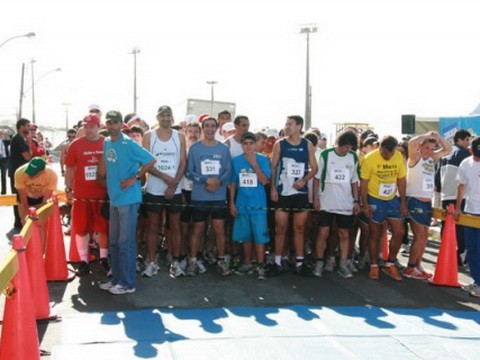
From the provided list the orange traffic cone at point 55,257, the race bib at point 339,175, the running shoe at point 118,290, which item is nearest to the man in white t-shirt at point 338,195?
the race bib at point 339,175

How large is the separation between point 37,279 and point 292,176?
3190 millimetres

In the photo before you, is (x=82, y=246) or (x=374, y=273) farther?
(x=374, y=273)

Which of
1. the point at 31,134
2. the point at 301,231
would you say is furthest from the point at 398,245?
the point at 31,134

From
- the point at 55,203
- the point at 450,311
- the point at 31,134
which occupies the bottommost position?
the point at 450,311

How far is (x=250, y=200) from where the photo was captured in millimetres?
6836

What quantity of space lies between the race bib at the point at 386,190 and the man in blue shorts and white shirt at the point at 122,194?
2.85 meters

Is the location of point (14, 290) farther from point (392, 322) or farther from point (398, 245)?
point (398, 245)

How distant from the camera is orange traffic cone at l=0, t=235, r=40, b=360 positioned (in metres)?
3.46

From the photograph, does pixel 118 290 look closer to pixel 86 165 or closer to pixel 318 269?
pixel 86 165

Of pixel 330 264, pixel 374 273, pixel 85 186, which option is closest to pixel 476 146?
pixel 374 273

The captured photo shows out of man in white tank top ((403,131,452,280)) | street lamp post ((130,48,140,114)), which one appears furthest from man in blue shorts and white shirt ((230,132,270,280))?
street lamp post ((130,48,140,114))

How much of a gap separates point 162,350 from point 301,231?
3.02 meters

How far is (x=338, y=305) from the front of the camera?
568 centimetres

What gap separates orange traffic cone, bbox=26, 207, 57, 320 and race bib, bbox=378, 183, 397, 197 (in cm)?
401
